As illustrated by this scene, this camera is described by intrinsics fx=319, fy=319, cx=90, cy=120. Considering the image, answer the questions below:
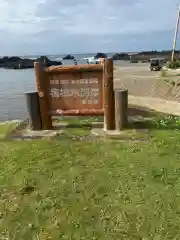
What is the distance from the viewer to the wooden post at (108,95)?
738 cm

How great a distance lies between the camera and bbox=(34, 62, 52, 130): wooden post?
7.69 metres

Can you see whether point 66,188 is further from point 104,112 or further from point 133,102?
point 133,102

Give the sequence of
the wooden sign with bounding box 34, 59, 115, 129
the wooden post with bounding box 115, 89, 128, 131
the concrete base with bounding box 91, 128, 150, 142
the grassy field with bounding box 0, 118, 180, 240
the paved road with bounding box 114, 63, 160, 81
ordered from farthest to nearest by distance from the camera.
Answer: the paved road with bounding box 114, 63, 160, 81 < the wooden sign with bounding box 34, 59, 115, 129 < the wooden post with bounding box 115, 89, 128, 131 < the concrete base with bounding box 91, 128, 150, 142 < the grassy field with bounding box 0, 118, 180, 240

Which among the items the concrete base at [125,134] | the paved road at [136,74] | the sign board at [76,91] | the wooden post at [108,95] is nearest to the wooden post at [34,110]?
the sign board at [76,91]

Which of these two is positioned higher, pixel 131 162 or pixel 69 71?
pixel 69 71

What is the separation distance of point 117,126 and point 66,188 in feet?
11.2

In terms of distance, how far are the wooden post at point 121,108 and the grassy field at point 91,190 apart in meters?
0.98

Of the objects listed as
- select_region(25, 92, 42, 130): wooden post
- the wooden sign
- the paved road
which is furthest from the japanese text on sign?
the paved road

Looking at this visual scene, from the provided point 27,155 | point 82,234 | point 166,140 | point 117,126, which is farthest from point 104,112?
point 82,234

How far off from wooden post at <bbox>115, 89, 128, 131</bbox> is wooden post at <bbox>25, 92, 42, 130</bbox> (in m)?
1.95

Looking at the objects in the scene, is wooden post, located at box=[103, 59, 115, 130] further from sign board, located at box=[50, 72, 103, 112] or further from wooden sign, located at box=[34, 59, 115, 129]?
sign board, located at box=[50, 72, 103, 112]

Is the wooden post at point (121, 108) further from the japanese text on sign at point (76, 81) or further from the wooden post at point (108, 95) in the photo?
the japanese text on sign at point (76, 81)

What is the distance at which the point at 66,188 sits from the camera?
452 centimetres

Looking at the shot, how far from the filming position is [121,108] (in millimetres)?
7574
